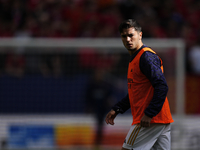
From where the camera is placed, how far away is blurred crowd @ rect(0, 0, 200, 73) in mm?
9133

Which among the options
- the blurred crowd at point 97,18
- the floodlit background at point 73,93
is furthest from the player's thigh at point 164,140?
the blurred crowd at point 97,18

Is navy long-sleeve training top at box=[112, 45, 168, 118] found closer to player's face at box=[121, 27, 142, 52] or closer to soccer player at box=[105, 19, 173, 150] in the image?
soccer player at box=[105, 19, 173, 150]

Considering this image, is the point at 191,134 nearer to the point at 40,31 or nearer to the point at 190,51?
the point at 190,51

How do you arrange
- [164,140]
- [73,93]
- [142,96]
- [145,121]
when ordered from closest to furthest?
[145,121] → [142,96] → [164,140] → [73,93]

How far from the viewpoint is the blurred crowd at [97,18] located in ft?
30.0

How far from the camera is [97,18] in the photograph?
980cm

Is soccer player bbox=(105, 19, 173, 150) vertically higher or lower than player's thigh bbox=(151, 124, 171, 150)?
higher

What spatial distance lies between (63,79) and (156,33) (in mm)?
3449

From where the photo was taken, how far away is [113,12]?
10516 mm

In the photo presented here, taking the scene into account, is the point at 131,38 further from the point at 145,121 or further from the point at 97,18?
the point at 97,18

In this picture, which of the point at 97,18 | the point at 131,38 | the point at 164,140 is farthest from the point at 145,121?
the point at 97,18

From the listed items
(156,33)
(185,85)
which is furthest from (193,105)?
(156,33)

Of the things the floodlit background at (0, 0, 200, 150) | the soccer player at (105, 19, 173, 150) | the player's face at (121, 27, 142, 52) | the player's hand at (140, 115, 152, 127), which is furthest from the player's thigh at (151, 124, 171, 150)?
the floodlit background at (0, 0, 200, 150)

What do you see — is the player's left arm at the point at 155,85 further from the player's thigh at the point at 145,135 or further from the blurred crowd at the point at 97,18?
the blurred crowd at the point at 97,18
